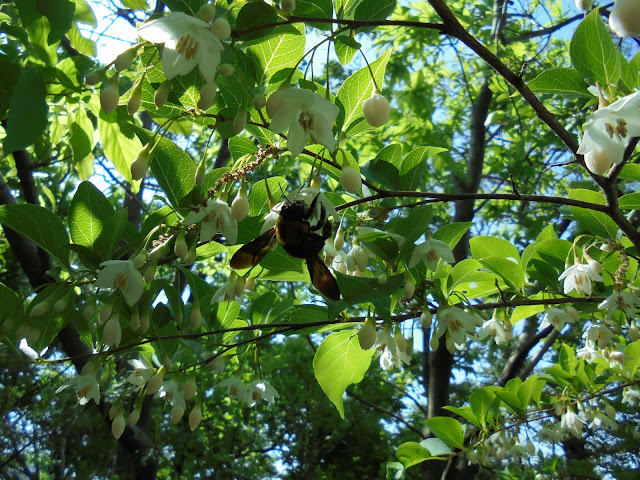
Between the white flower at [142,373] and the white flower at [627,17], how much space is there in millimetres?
1606

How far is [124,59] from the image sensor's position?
1160 millimetres

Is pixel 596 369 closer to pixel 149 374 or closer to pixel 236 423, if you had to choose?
pixel 149 374

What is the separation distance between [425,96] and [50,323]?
5837 millimetres

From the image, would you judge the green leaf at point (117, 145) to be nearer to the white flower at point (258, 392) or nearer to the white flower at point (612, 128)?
the white flower at point (258, 392)

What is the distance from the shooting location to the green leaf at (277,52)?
1369 mm

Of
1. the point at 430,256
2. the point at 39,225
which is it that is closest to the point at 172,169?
the point at 39,225

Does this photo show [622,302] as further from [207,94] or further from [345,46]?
[207,94]

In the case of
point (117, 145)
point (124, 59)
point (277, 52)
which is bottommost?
point (124, 59)

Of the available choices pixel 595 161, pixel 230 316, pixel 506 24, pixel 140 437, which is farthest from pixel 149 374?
pixel 506 24

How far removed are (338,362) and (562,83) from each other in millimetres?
1178

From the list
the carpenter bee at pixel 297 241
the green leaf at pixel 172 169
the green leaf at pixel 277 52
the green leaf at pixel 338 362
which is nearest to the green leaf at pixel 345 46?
the green leaf at pixel 277 52

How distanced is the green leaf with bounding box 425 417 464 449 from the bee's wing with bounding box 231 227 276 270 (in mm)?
1659

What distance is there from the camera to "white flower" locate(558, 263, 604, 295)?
1890 mm

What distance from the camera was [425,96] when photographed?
6.69m
